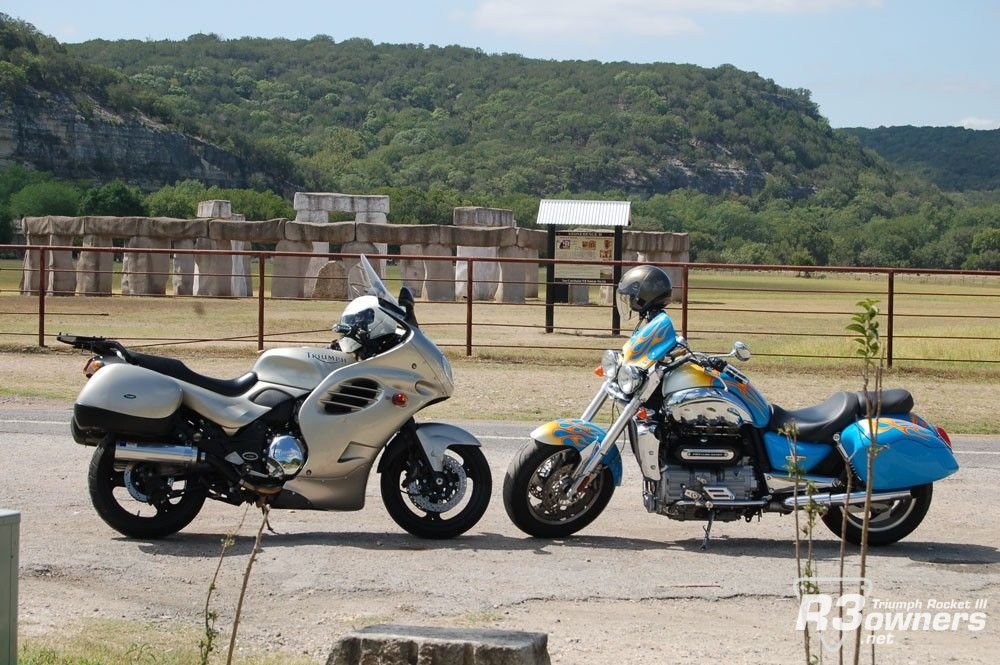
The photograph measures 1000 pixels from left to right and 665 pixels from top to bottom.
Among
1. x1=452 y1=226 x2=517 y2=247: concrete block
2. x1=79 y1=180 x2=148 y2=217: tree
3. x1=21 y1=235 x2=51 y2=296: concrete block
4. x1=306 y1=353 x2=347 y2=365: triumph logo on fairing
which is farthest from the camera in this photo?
x1=79 y1=180 x2=148 y2=217: tree

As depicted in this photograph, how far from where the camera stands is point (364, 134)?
151 metres

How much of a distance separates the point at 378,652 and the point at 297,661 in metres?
1.09

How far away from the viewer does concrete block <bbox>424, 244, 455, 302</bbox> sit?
3581 centimetres

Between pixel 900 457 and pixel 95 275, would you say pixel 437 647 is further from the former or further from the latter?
pixel 95 275

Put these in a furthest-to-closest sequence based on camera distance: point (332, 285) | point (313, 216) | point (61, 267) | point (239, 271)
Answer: point (313, 216) → point (239, 271) → point (61, 267) → point (332, 285)

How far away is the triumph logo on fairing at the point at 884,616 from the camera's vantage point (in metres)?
6.35

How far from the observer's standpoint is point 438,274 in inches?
1441

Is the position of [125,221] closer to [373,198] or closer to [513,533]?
[373,198]

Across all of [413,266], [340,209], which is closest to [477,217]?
[340,209]

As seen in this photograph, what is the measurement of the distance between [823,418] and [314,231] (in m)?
29.3

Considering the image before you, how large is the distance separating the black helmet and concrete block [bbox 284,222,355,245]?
93.6ft

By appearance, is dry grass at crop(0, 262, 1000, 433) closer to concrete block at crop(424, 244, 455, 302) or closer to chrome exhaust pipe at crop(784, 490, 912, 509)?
concrete block at crop(424, 244, 455, 302)

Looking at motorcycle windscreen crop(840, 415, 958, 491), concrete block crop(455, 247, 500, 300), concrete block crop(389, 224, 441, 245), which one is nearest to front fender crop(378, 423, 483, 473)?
motorcycle windscreen crop(840, 415, 958, 491)

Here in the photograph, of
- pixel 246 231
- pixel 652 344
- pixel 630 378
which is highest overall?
pixel 246 231
